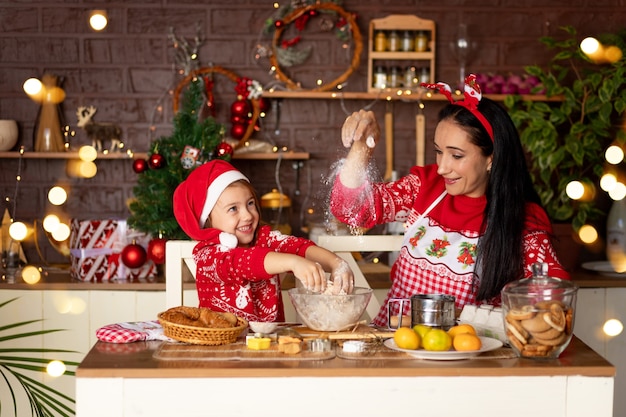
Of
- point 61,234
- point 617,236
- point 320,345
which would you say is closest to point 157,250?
point 61,234

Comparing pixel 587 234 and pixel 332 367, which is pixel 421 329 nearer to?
pixel 332 367

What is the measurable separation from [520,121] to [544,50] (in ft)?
1.71

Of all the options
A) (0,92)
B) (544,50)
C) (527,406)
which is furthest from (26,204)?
(527,406)

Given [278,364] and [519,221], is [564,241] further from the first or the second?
[278,364]

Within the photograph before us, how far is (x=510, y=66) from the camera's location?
376cm

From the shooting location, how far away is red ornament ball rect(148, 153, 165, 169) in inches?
123

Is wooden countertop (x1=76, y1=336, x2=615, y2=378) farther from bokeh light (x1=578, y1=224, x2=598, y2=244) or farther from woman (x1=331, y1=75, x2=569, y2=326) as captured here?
bokeh light (x1=578, y1=224, x2=598, y2=244)

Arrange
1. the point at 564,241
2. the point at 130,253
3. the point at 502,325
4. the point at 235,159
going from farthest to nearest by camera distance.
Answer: the point at 235,159 → the point at 564,241 → the point at 130,253 → the point at 502,325

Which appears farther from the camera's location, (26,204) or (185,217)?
(26,204)

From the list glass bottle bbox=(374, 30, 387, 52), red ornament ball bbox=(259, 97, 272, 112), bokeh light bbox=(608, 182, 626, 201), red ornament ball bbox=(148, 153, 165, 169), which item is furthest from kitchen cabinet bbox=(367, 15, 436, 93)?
red ornament ball bbox=(148, 153, 165, 169)

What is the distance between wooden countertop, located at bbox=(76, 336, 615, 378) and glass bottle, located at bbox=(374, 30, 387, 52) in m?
2.20

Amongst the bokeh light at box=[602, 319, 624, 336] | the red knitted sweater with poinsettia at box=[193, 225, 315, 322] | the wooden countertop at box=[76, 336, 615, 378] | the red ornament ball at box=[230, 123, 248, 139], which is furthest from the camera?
the red ornament ball at box=[230, 123, 248, 139]

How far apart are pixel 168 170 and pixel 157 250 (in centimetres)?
29

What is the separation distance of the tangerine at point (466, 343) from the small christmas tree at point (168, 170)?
1637 mm
